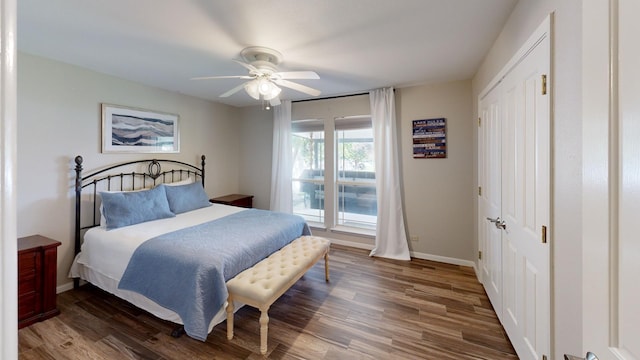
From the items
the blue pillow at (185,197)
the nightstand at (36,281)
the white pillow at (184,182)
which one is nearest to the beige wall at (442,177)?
the blue pillow at (185,197)

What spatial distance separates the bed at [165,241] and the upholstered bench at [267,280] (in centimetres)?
8

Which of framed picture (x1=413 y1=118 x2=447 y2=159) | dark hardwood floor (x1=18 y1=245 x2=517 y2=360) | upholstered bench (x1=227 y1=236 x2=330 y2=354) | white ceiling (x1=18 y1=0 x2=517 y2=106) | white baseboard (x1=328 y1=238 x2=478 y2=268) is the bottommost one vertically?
dark hardwood floor (x1=18 y1=245 x2=517 y2=360)

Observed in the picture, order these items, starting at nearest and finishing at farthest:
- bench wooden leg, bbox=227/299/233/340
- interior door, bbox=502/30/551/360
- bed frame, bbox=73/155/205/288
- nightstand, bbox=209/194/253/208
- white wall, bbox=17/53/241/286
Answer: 1. interior door, bbox=502/30/551/360
2. bench wooden leg, bbox=227/299/233/340
3. white wall, bbox=17/53/241/286
4. bed frame, bbox=73/155/205/288
5. nightstand, bbox=209/194/253/208

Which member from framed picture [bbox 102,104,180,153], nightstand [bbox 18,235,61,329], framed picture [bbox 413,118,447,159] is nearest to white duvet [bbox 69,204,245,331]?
nightstand [bbox 18,235,61,329]

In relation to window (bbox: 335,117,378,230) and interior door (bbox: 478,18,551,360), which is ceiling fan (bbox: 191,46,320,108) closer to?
interior door (bbox: 478,18,551,360)

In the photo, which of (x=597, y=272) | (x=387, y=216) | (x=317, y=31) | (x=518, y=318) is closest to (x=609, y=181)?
(x=597, y=272)

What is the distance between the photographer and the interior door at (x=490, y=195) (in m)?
2.17

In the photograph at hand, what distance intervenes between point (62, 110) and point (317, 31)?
2.82 meters

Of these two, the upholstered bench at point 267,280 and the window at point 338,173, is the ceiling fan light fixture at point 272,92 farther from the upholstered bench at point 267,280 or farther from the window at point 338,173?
the window at point 338,173

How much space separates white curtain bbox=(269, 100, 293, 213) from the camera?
434 cm

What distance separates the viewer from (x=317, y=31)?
6.63ft

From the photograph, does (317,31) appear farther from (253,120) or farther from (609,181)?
(253,120)

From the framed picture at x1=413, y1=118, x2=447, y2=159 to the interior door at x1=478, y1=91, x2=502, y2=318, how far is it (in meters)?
0.57

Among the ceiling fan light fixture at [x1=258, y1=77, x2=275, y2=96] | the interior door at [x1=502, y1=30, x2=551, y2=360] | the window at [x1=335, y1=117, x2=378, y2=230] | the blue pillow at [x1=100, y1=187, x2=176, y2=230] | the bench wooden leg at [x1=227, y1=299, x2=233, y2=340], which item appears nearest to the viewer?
the interior door at [x1=502, y1=30, x2=551, y2=360]
